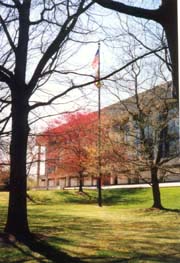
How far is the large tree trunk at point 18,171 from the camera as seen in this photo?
2.40 meters

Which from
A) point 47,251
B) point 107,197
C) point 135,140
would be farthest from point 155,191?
point 47,251

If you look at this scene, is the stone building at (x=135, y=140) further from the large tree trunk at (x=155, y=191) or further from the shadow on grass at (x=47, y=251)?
the shadow on grass at (x=47, y=251)

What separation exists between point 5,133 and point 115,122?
32.3 inches

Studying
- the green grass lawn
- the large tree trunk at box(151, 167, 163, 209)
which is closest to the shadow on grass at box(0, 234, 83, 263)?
the green grass lawn

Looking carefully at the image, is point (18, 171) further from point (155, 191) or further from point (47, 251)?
point (155, 191)

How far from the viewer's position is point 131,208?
8.10ft

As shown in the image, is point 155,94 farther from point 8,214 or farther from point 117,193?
point 8,214

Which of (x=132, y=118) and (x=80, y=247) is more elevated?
(x=132, y=118)

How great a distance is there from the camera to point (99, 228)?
7.08 feet

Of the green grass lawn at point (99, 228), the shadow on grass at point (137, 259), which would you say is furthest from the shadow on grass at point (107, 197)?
the shadow on grass at point (137, 259)

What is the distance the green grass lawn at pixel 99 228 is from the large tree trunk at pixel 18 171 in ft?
0.18

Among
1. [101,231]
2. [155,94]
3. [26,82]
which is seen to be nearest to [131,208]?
[101,231]

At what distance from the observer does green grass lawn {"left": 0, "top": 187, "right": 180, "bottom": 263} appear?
6.43 feet

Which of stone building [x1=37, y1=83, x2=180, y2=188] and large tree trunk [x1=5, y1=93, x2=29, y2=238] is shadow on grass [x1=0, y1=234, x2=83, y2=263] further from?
stone building [x1=37, y1=83, x2=180, y2=188]
